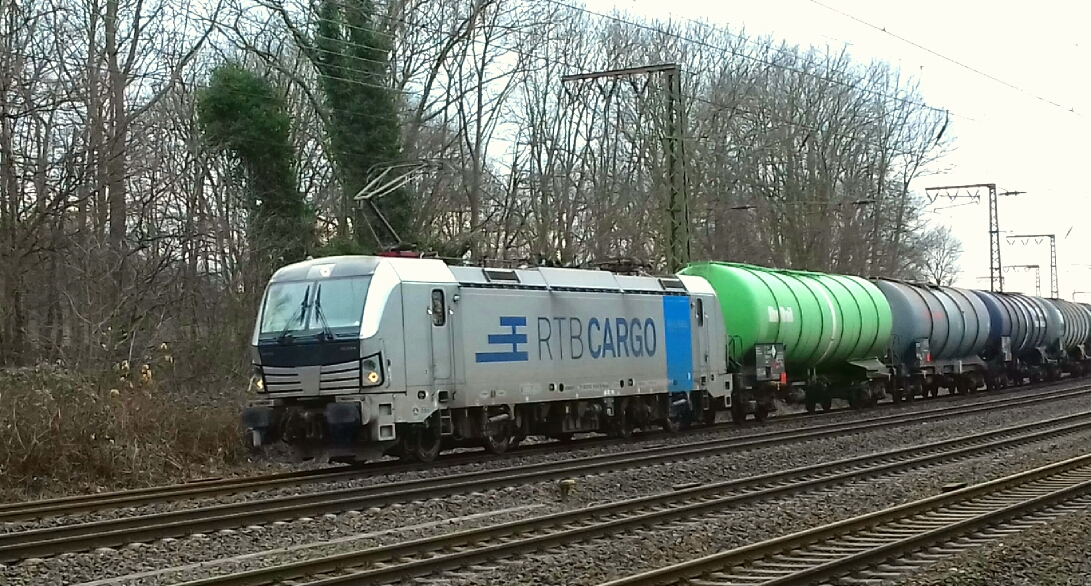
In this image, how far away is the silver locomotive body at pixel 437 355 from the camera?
16750mm

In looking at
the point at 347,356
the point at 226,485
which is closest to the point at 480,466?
the point at 347,356

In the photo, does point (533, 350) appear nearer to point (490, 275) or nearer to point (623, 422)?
point (490, 275)

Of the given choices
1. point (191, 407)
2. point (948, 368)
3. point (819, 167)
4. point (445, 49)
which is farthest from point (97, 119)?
point (819, 167)

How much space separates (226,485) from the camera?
15523mm

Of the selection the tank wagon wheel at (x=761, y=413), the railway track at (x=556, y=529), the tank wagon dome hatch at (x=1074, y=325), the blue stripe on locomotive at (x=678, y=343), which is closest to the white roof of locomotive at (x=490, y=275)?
the blue stripe on locomotive at (x=678, y=343)

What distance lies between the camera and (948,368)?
34.4 meters

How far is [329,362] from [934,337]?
20193mm

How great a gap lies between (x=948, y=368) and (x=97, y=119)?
71.6 ft

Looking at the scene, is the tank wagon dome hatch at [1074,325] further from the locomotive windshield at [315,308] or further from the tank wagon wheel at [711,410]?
the locomotive windshield at [315,308]

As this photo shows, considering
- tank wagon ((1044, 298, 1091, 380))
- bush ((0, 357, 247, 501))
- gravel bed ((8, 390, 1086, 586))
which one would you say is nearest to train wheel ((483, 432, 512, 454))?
gravel bed ((8, 390, 1086, 586))

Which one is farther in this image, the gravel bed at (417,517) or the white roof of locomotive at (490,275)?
the white roof of locomotive at (490,275)

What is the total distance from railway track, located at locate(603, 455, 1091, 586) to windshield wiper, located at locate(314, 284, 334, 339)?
7711 mm

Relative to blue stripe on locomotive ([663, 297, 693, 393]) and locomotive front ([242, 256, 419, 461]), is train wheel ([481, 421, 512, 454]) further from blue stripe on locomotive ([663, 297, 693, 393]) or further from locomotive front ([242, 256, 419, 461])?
blue stripe on locomotive ([663, 297, 693, 393])

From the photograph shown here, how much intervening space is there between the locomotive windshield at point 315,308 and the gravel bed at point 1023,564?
344 inches
